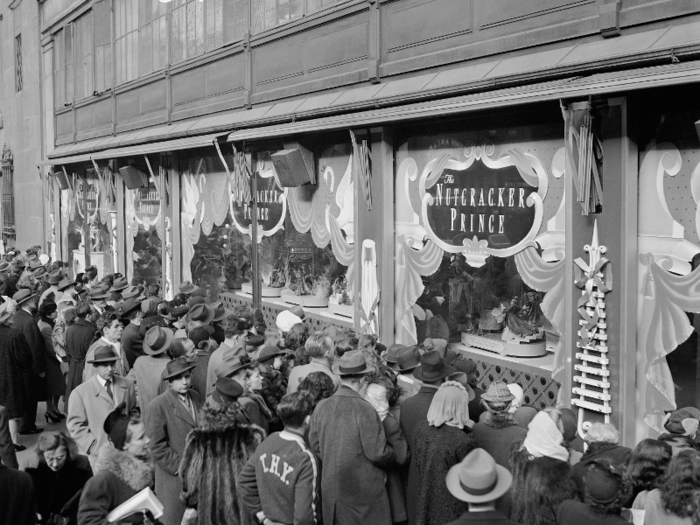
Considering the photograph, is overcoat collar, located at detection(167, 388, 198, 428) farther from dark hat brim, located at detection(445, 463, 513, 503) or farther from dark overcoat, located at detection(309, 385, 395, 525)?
dark hat brim, located at detection(445, 463, 513, 503)

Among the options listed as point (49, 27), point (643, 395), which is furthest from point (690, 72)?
point (49, 27)

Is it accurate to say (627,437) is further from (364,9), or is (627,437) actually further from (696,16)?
(364,9)

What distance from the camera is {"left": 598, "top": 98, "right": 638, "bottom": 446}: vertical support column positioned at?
7.74 metres

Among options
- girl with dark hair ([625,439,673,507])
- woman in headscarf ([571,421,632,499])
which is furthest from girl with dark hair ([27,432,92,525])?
girl with dark hair ([625,439,673,507])

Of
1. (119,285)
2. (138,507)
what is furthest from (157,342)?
(119,285)

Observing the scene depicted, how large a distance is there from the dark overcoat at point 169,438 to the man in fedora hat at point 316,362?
1024 millimetres

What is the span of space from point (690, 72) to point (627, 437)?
3246mm

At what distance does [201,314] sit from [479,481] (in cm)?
628

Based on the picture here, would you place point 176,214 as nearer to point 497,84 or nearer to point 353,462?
point 497,84

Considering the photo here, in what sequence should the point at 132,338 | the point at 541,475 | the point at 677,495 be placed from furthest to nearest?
the point at 132,338 < the point at 541,475 < the point at 677,495

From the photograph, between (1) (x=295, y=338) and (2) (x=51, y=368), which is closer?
(1) (x=295, y=338)

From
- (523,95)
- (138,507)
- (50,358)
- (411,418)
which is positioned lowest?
(50,358)

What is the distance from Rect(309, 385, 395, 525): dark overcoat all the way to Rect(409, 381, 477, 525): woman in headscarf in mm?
314

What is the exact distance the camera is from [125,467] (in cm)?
511
